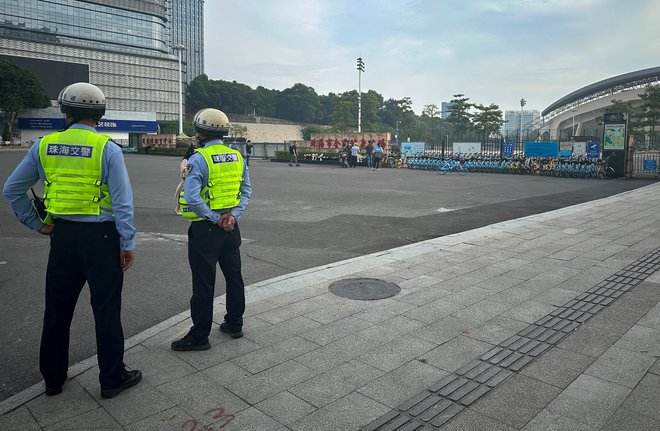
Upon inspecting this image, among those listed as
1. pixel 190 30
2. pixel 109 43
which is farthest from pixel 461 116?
pixel 190 30

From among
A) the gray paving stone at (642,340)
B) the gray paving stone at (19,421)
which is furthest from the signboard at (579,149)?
the gray paving stone at (19,421)

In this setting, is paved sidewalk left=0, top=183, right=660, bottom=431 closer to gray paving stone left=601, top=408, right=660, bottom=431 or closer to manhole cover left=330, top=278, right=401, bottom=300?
gray paving stone left=601, top=408, right=660, bottom=431

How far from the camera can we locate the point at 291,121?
13100 cm

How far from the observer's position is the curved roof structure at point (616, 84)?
226 ft

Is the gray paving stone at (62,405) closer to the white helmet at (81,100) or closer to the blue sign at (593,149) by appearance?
the white helmet at (81,100)

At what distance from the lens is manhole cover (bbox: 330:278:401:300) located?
5527mm

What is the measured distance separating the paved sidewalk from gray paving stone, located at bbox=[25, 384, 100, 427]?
0.04ft

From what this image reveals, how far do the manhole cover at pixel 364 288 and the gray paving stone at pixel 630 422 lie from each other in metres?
2.67

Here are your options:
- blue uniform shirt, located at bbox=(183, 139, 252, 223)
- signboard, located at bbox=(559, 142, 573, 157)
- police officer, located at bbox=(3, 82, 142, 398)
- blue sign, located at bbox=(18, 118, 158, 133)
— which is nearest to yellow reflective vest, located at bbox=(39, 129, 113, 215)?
police officer, located at bbox=(3, 82, 142, 398)

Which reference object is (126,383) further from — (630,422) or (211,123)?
(630,422)

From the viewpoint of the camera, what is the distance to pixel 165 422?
9.87 feet

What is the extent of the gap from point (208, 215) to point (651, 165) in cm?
2623

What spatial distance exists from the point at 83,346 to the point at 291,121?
129598 millimetres

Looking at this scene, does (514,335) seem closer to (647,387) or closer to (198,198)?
(647,387)
